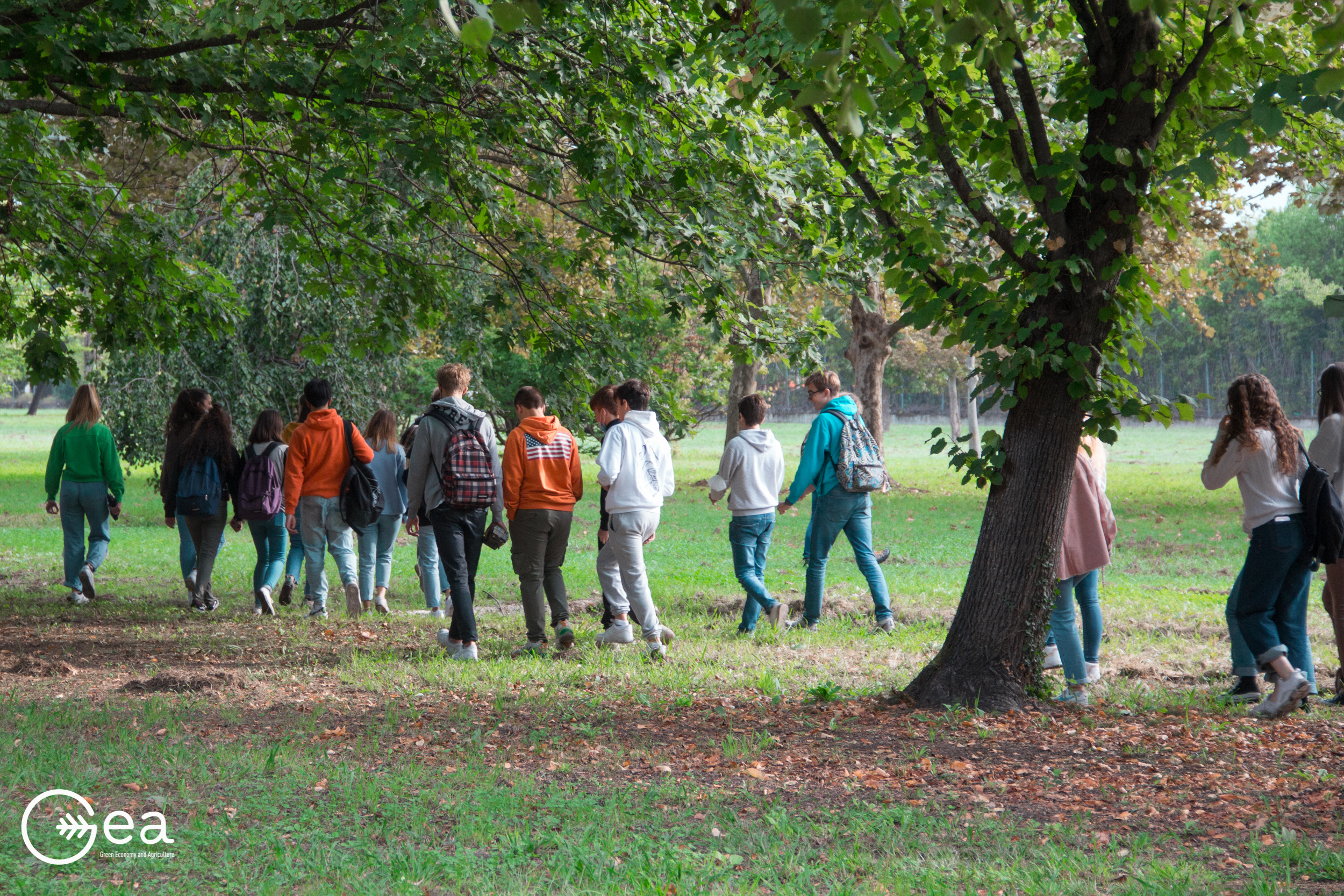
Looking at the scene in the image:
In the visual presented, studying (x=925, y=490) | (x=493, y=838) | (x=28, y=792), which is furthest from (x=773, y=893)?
(x=925, y=490)

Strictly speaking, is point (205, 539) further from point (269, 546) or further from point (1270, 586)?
point (1270, 586)

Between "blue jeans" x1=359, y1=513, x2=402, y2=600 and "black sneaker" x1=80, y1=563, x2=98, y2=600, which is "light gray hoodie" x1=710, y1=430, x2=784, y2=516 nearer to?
"blue jeans" x1=359, y1=513, x2=402, y2=600

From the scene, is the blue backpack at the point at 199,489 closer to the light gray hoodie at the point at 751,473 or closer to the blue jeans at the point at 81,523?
the blue jeans at the point at 81,523

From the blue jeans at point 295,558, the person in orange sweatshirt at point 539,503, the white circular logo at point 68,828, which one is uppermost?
the person in orange sweatshirt at point 539,503

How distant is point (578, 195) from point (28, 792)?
205 inches

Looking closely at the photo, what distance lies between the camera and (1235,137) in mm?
3283

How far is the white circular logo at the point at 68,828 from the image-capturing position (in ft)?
12.1

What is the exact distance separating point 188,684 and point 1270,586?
20.0 feet

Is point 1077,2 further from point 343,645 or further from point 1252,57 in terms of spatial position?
point 343,645

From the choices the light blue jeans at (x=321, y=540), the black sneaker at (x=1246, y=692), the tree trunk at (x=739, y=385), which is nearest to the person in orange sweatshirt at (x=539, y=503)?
the light blue jeans at (x=321, y=540)

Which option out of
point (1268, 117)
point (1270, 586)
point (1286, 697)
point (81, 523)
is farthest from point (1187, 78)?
point (81, 523)

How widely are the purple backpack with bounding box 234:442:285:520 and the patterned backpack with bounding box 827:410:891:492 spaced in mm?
4743

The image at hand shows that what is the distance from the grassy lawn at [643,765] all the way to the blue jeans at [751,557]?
1.11 feet

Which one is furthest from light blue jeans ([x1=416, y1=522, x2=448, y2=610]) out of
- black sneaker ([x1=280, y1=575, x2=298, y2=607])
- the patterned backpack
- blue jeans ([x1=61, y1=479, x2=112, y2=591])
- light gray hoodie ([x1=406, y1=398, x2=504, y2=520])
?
the patterned backpack
